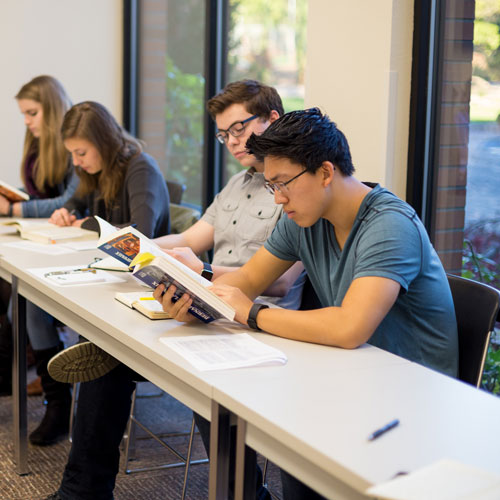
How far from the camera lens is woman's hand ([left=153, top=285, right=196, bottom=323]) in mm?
1803

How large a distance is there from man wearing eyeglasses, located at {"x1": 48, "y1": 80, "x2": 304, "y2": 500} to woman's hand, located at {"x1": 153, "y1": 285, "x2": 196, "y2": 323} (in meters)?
0.32

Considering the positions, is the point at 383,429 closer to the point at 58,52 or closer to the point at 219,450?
the point at 219,450

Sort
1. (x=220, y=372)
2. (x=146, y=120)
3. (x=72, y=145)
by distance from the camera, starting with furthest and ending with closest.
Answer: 1. (x=146, y=120)
2. (x=72, y=145)
3. (x=220, y=372)

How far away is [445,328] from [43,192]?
2.59 m

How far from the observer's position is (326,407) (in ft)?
4.31

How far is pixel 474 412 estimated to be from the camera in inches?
51.9

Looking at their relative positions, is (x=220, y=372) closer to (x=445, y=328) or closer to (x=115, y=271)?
(x=445, y=328)

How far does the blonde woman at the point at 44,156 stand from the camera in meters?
3.73

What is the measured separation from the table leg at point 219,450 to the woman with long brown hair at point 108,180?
1.61 meters

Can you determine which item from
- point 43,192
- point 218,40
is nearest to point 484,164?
point 218,40

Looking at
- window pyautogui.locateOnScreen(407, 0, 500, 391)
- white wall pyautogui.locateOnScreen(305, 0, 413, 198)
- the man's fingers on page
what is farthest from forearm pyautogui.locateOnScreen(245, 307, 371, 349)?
white wall pyautogui.locateOnScreen(305, 0, 413, 198)

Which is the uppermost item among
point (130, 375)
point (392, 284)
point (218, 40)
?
point (218, 40)

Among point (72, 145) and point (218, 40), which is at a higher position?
point (218, 40)

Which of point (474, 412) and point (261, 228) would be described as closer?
point (474, 412)
